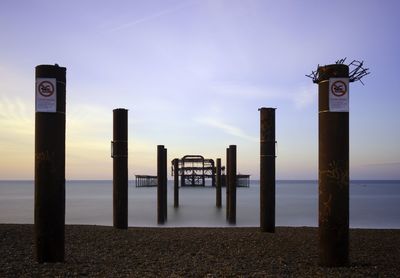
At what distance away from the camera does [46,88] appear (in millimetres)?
7637

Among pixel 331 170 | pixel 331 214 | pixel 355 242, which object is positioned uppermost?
pixel 331 170

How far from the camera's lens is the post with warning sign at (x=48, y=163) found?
7.61 meters

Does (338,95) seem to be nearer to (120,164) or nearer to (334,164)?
(334,164)

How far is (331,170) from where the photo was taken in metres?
7.76

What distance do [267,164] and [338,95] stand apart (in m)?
5.02

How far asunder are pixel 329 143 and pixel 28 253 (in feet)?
17.7

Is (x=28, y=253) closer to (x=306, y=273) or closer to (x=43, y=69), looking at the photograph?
(x=43, y=69)

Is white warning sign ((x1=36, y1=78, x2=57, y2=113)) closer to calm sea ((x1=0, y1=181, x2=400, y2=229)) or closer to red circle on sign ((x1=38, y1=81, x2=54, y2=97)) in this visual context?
red circle on sign ((x1=38, y1=81, x2=54, y2=97))

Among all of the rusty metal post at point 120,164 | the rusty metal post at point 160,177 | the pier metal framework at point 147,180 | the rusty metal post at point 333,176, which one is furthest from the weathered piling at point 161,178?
the pier metal framework at point 147,180

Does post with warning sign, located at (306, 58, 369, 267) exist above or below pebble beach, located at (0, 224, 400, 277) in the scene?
above

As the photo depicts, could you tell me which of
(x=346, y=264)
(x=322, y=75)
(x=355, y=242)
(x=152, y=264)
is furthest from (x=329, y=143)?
(x=355, y=242)

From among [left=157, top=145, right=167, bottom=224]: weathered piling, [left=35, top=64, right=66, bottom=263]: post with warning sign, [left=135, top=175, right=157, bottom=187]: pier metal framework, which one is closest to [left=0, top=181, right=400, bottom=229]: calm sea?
[left=157, top=145, right=167, bottom=224]: weathered piling

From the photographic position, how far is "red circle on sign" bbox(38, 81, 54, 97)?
25.0 ft

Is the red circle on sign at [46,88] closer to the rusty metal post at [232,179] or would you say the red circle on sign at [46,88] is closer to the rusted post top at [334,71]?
the rusted post top at [334,71]
